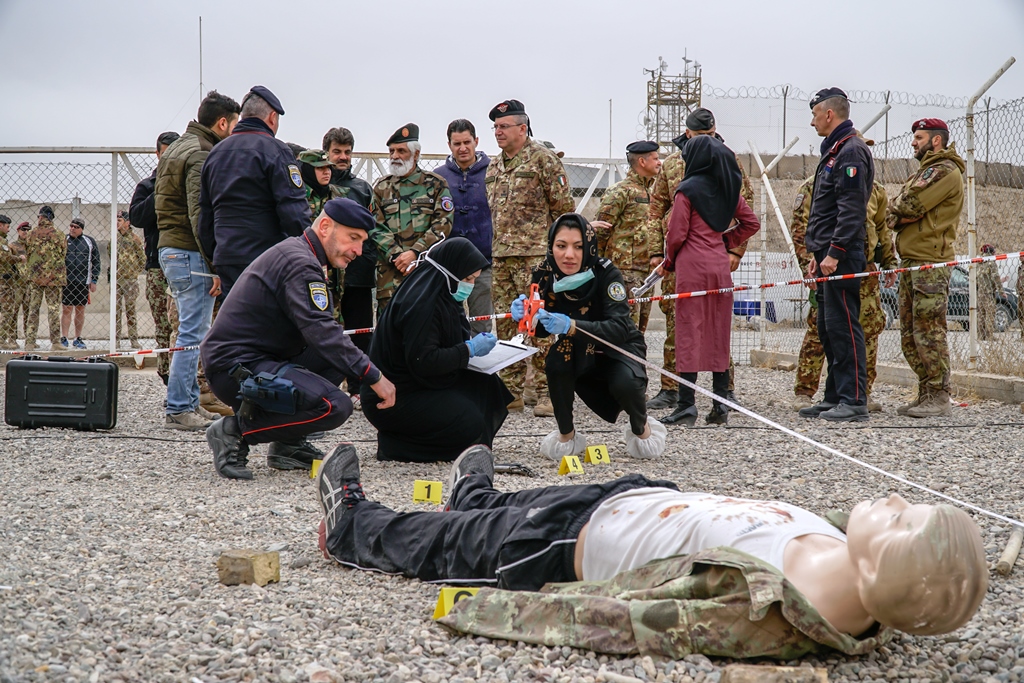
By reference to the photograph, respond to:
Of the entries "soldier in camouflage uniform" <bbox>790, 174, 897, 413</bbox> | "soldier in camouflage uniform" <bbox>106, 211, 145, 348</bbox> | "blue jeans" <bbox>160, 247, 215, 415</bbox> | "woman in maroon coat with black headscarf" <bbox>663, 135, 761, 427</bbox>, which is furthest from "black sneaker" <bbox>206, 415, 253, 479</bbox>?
"soldier in camouflage uniform" <bbox>106, 211, 145, 348</bbox>

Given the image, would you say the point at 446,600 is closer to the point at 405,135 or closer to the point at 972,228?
the point at 405,135

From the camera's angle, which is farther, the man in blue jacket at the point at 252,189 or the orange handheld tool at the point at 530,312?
the man in blue jacket at the point at 252,189

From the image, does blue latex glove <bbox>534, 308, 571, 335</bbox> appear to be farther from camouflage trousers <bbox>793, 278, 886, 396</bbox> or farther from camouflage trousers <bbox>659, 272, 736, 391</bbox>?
camouflage trousers <bbox>793, 278, 886, 396</bbox>

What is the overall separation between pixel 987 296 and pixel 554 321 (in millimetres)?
6531

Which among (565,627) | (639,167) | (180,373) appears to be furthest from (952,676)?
(639,167)

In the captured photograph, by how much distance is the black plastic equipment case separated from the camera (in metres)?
6.14

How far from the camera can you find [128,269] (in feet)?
38.7

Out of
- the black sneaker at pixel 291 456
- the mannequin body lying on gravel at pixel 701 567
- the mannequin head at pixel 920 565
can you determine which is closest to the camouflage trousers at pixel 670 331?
the black sneaker at pixel 291 456

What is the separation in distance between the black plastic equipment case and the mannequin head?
17.5 feet

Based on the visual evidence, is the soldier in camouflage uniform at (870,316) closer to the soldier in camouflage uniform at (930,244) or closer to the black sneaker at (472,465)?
the soldier in camouflage uniform at (930,244)

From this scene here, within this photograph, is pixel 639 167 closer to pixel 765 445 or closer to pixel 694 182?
pixel 694 182

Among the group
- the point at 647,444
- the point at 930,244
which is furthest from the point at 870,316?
the point at 647,444

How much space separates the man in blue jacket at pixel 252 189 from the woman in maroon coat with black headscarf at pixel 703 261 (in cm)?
260

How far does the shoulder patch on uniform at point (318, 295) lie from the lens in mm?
4473
